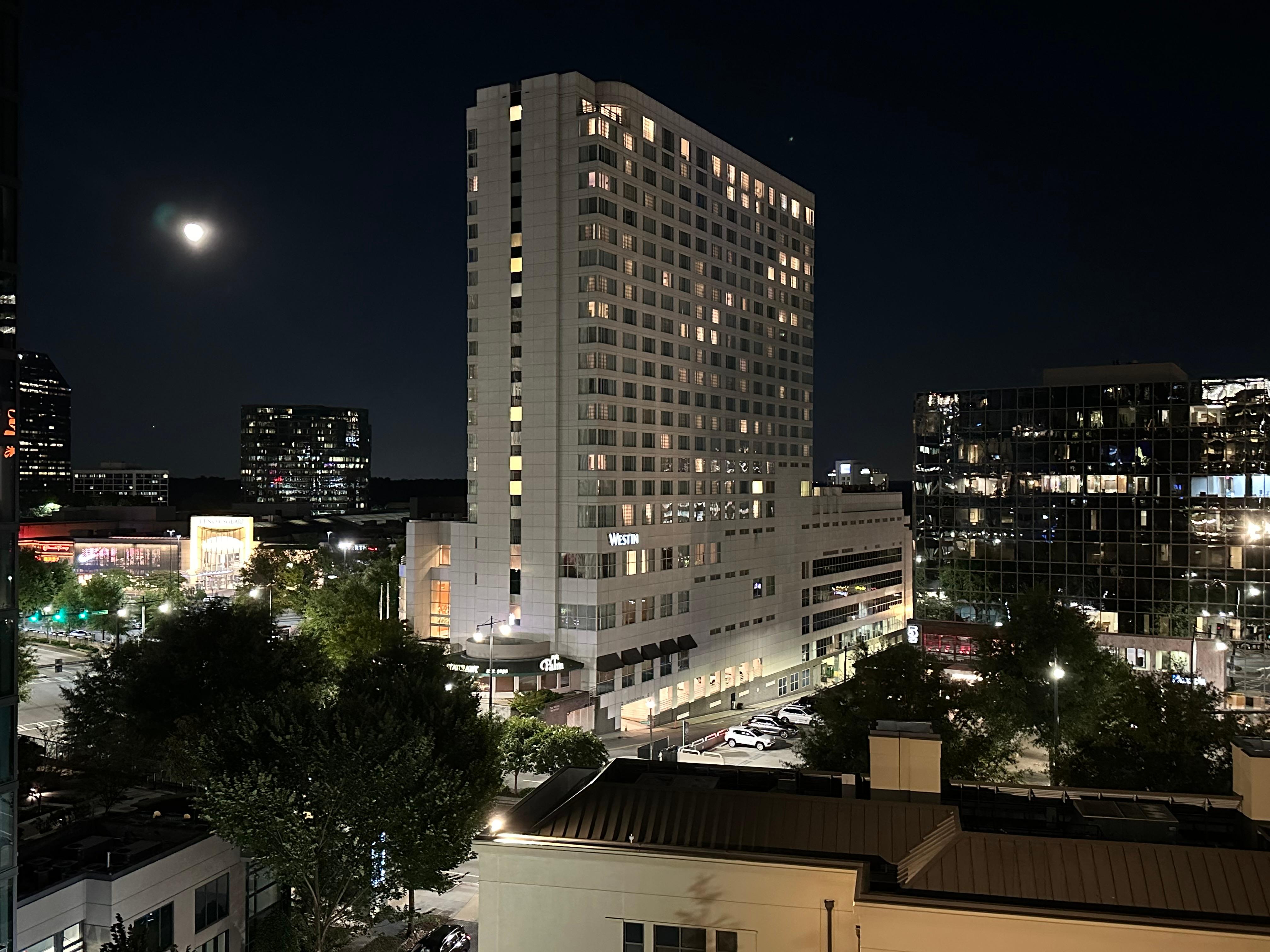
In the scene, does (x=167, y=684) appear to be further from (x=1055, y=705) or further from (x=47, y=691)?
(x=1055, y=705)

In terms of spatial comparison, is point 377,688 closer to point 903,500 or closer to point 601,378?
point 601,378

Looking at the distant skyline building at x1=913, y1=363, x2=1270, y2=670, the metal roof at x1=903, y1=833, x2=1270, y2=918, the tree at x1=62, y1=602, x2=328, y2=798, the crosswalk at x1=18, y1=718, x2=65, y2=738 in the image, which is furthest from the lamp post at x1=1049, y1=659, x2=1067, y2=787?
the crosswalk at x1=18, y1=718, x2=65, y2=738

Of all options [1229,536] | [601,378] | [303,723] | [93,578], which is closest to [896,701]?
[303,723]

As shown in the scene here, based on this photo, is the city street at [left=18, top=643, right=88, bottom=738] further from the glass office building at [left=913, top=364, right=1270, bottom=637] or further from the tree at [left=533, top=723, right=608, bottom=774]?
the glass office building at [left=913, top=364, right=1270, bottom=637]

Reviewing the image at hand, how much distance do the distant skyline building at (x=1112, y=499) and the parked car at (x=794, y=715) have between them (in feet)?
62.3

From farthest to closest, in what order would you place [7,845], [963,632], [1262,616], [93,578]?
[93,578], [963,632], [1262,616], [7,845]

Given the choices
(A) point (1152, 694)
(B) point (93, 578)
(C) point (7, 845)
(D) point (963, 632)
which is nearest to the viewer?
(C) point (7, 845)

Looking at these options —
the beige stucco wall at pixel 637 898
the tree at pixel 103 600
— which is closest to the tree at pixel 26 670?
the tree at pixel 103 600

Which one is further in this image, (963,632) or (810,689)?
(810,689)

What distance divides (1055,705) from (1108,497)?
3528 cm

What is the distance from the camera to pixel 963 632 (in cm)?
7512

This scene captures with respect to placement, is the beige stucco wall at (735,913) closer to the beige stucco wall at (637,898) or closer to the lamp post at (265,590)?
the beige stucco wall at (637,898)

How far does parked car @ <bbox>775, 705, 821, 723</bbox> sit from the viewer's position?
211ft

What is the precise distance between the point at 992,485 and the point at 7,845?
244 feet
